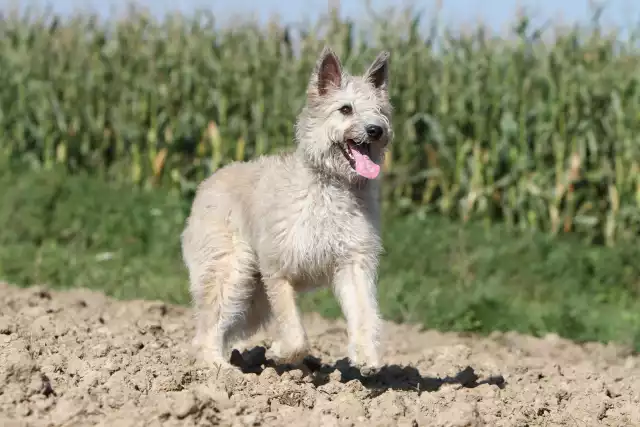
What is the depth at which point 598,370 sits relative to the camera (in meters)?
8.39

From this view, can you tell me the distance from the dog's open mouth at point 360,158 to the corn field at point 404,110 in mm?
8172

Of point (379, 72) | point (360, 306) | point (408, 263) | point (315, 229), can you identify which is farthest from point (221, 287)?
point (408, 263)

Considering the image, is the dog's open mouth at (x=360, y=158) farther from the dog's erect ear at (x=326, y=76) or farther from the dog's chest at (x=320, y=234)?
the dog's erect ear at (x=326, y=76)

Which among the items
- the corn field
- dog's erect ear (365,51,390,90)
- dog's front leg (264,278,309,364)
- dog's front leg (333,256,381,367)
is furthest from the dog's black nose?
the corn field

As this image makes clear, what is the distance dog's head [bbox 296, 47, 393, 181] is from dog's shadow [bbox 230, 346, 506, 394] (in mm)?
1302

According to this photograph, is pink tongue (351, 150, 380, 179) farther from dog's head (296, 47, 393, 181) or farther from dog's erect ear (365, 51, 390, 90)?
dog's erect ear (365, 51, 390, 90)

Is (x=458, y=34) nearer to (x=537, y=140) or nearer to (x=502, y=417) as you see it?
(x=537, y=140)

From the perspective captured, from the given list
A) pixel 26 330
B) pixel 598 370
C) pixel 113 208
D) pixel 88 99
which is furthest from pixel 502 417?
pixel 88 99

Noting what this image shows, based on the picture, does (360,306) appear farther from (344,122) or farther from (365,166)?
(344,122)

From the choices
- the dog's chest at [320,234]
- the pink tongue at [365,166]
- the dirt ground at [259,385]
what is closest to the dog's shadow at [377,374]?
the dirt ground at [259,385]

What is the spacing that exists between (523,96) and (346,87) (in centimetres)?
850

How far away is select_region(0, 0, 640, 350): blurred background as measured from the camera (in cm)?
1280

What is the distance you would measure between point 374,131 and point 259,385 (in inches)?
63.7

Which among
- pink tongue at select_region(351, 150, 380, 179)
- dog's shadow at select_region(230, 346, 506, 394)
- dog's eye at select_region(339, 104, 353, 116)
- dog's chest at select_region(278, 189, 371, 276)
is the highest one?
dog's eye at select_region(339, 104, 353, 116)
